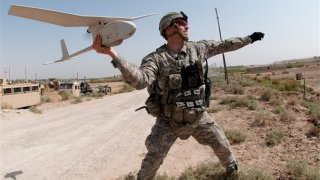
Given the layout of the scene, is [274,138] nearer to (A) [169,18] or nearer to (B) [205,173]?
(B) [205,173]

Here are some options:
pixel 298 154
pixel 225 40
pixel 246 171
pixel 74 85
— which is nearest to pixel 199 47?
pixel 225 40

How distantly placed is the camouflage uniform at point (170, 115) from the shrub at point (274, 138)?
2746 millimetres

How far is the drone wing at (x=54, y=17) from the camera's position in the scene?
367 cm

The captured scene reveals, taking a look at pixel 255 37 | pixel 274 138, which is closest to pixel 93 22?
pixel 255 37

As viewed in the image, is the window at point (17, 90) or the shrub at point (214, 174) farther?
the window at point (17, 90)

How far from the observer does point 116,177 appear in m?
5.30

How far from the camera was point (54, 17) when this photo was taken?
3.83 metres

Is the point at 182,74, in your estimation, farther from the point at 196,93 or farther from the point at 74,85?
the point at 74,85

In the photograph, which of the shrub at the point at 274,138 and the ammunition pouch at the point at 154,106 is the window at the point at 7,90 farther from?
the ammunition pouch at the point at 154,106

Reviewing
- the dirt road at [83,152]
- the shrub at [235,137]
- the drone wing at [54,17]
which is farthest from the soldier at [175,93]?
the shrub at [235,137]

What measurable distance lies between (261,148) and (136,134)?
3.40m

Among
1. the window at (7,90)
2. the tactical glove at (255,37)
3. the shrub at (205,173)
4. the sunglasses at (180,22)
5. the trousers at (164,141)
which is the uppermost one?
the sunglasses at (180,22)

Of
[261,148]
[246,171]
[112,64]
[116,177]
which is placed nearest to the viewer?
[112,64]

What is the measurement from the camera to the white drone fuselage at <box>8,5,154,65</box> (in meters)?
3.24
